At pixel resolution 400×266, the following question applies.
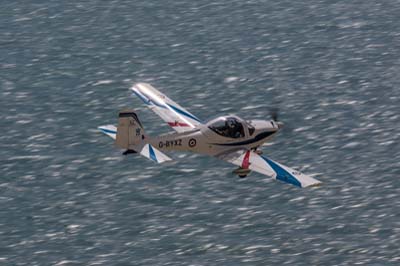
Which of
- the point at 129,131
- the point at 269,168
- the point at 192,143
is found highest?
the point at 129,131

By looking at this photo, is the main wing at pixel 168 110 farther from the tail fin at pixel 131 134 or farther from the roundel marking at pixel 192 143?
the tail fin at pixel 131 134

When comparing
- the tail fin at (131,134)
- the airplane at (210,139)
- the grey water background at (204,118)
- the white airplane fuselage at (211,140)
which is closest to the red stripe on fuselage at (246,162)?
the airplane at (210,139)

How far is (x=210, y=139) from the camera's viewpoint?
195 feet

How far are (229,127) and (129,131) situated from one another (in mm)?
5062

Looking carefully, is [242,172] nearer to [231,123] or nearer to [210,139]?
[210,139]

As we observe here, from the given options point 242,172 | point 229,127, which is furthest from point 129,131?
point 242,172

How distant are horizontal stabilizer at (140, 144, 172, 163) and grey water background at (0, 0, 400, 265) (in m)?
3.39

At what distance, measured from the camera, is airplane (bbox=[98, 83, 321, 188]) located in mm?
57062

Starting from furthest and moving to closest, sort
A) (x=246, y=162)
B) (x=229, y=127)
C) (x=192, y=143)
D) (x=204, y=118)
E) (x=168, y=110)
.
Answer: (x=204, y=118)
(x=168, y=110)
(x=229, y=127)
(x=192, y=143)
(x=246, y=162)

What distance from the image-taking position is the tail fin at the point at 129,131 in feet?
189

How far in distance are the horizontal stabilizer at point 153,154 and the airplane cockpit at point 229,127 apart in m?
3.53

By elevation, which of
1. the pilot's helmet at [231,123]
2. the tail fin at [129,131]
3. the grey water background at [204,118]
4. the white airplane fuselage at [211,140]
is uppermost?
the tail fin at [129,131]

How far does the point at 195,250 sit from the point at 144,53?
27.4 meters

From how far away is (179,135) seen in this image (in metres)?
59.0
